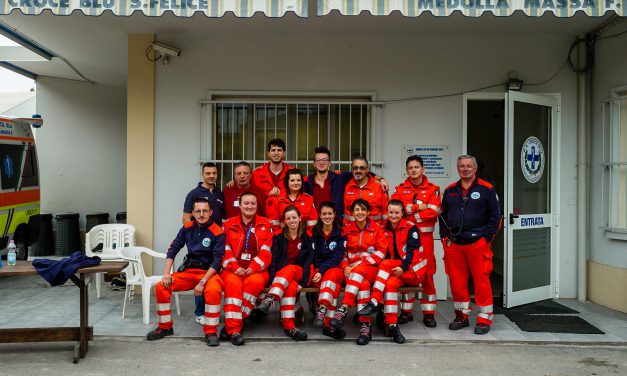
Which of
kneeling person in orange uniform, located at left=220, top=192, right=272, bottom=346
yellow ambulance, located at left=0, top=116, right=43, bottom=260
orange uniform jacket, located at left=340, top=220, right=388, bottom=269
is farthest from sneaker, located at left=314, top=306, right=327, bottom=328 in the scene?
yellow ambulance, located at left=0, top=116, right=43, bottom=260

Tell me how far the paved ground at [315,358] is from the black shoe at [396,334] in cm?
7

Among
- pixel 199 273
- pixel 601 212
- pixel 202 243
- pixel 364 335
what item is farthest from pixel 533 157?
pixel 199 273

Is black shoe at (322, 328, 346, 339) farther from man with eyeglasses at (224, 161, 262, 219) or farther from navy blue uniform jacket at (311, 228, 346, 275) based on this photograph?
man with eyeglasses at (224, 161, 262, 219)

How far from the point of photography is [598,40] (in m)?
7.18

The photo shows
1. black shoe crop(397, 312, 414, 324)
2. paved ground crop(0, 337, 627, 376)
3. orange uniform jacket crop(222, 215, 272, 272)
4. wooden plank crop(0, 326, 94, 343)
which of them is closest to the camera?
paved ground crop(0, 337, 627, 376)

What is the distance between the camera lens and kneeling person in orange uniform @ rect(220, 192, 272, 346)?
17.5 ft

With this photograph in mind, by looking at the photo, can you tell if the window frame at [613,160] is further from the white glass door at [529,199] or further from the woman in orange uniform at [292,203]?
the woman in orange uniform at [292,203]

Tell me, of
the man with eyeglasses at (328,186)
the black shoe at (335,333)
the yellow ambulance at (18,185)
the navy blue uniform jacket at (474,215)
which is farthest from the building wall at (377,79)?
the yellow ambulance at (18,185)

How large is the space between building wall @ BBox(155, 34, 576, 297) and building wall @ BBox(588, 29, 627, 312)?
0.83 feet

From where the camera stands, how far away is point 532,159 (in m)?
7.11

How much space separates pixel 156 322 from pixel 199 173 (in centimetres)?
214

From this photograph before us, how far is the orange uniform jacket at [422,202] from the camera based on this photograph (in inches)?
237

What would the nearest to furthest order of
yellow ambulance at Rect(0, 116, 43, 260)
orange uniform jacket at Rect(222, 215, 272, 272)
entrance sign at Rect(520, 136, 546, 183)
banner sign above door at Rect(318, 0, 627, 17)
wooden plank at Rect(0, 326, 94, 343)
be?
1. wooden plank at Rect(0, 326, 94, 343)
2. banner sign above door at Rect(318, 0, 627, 17)
3. orange uniform jacket at Rect(222, 215, 272, 272)
4. entrance sign at Rect(520, 136, 546, 183)
5. yellow ambulance at Rect(0, 116, 43, 260)

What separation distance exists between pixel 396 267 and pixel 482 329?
1130mm
